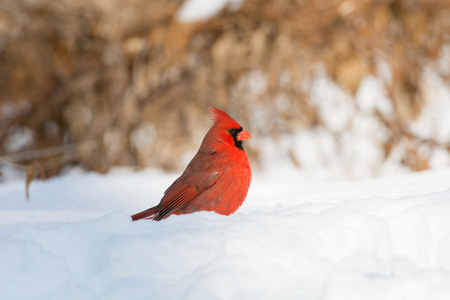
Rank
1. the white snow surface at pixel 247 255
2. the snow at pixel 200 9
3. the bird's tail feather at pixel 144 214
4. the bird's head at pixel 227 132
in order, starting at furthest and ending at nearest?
the snow at pixel 200 9 → the bird's head at pixel 227 132 → the bird's tail feather at pixel 144 214 → the white snow surface at pixel 247 255

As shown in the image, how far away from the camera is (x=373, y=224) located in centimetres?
104

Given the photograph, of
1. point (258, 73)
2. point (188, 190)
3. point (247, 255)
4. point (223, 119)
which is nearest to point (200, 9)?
point (258, 73)

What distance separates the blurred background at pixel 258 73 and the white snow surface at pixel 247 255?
2.65 metres

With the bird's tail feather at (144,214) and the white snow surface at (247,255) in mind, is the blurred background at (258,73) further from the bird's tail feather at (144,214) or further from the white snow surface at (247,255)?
the white snow surface at (247,255)

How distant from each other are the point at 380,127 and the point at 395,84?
359mm

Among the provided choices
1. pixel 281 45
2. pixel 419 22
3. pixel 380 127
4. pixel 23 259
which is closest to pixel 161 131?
pixel 281 45

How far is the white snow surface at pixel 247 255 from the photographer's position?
862mm

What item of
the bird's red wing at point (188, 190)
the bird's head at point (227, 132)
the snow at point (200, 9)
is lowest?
the bird's red wing at point (188, 190)

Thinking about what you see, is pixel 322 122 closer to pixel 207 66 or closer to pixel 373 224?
pixel 207 66

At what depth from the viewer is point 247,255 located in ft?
3.07

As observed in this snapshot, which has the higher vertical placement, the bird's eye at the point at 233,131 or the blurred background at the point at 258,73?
the blurred background at the point at 258,73

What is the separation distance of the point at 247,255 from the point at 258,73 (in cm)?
307

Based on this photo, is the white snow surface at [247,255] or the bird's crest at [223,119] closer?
the white snow surface at [247,255]

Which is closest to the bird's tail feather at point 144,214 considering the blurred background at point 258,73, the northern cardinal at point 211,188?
the northern cardinal at point 211,188
